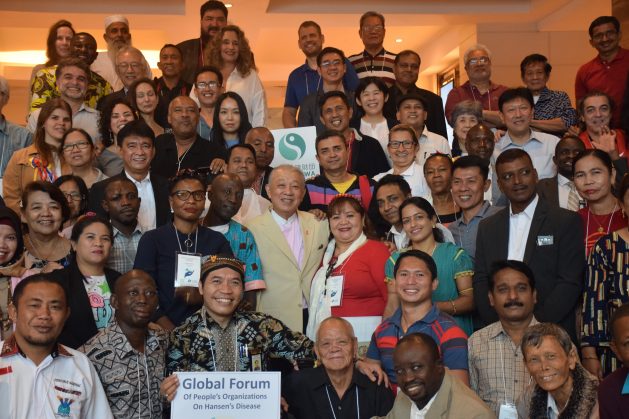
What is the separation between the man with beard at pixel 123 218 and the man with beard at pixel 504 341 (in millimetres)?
2356

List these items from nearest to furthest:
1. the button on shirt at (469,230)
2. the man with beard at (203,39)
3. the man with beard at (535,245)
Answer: the man with beard at (535,245) < the button on shirt at (469,230) < the man with beard at (203,39)

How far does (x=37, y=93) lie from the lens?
8.41 meters

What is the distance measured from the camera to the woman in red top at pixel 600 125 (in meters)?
7.26

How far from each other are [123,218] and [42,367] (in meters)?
1.75

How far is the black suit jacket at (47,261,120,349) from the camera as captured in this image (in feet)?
17.7

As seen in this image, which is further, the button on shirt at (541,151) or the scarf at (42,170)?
the button on shirt at (541,151)

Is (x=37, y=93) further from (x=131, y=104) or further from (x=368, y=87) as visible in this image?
(x=368, y=87)

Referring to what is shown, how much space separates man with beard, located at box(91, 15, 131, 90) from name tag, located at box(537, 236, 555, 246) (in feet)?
16.7

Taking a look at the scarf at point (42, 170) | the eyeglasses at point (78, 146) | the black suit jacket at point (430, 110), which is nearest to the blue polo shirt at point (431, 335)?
the eyeglasses at point (78, 146)

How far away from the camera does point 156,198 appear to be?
22.2 feet

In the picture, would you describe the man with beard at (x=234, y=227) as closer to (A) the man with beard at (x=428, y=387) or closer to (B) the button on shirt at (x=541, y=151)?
(A) the man with beard at (x=428, y=387)

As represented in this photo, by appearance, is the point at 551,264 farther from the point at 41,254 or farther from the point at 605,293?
the point at 41,254

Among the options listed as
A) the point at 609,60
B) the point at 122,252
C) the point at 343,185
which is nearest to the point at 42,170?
the point at 122,252

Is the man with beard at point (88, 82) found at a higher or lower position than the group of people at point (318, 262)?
higher
